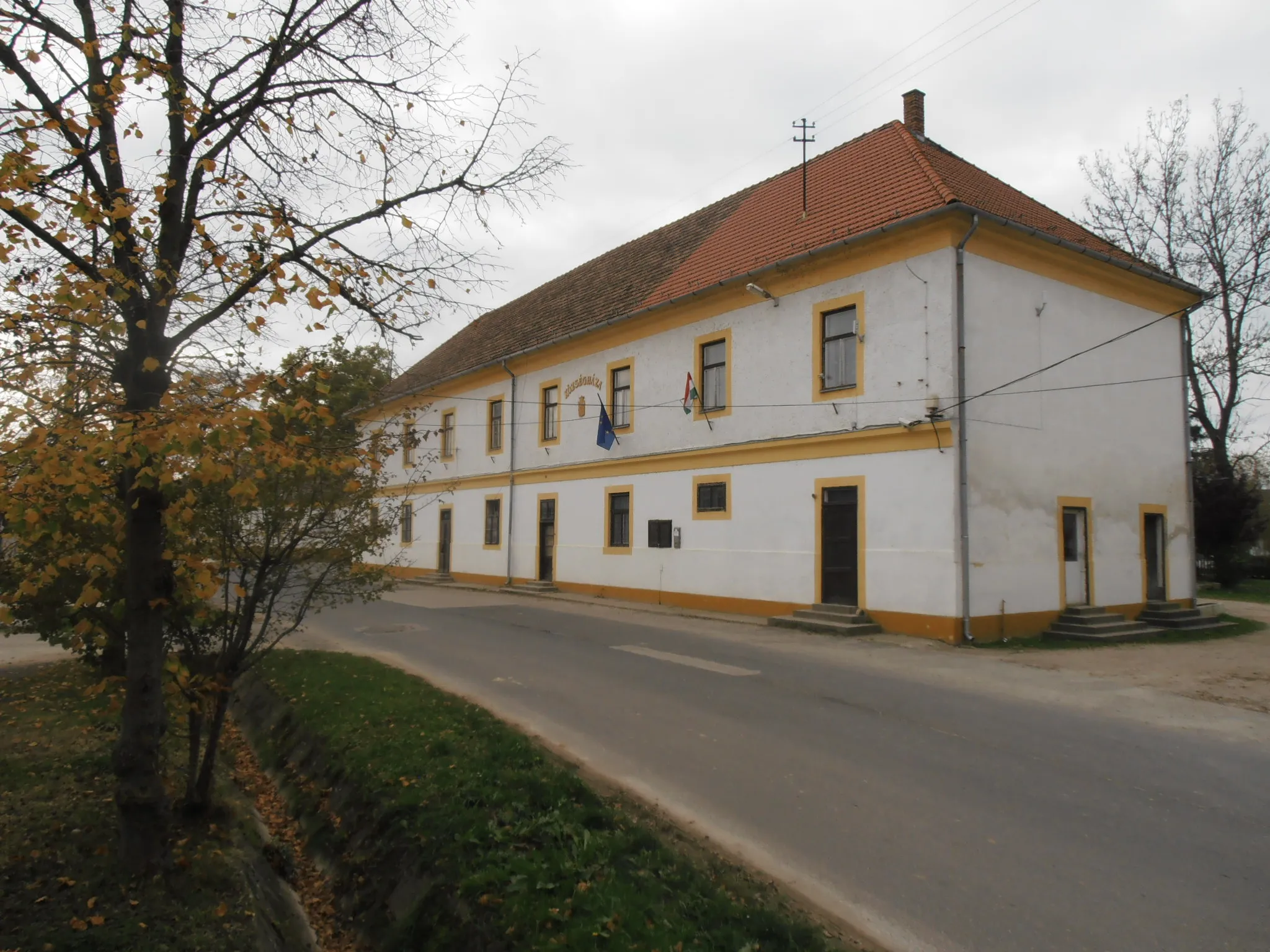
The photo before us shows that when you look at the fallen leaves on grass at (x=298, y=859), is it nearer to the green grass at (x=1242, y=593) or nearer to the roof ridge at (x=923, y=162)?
the roof ridge at (x=923, y=162)

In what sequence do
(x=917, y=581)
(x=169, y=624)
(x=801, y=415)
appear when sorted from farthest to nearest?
(x=801, y=415)
(x=917, y=581)
(x=169, y=624)

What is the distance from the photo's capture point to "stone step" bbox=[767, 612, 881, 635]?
14.2 metres

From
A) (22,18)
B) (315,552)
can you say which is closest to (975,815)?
(315,552)

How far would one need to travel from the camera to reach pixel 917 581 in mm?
14094

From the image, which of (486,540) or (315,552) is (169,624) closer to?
(315,552)

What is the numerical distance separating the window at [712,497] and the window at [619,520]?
8.73ft

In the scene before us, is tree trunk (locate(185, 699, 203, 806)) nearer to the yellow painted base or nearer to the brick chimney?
the yellow painted base

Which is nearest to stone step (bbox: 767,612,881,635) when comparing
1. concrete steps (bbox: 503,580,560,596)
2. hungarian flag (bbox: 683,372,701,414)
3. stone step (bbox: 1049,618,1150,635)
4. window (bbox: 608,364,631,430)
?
stone step (bbox: 1049,618,1150,635)

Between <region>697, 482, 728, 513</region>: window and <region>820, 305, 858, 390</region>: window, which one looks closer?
<region>820, 305, 858, 390</region>: window

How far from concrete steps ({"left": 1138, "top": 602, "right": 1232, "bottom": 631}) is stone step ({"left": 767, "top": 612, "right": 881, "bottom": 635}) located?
6.25 meters

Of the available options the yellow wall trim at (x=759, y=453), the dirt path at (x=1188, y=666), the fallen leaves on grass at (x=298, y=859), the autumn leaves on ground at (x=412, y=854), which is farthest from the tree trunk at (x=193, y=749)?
the dirt path at (x=1188, y=666)

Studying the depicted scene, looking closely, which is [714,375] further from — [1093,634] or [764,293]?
[1093,634]

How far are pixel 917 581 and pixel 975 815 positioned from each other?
9086 mm

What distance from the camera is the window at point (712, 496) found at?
18.1m
